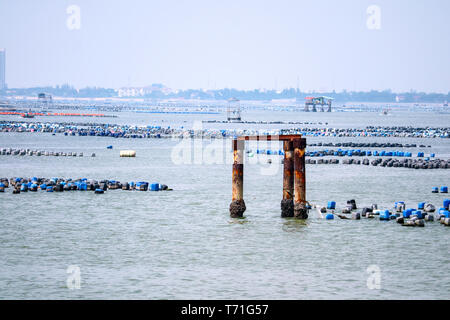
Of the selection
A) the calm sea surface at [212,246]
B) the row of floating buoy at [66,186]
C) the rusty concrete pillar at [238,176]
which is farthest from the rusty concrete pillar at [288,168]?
the row of floating buoy at [66,186]

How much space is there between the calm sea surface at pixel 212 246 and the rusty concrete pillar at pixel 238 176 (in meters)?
0.70

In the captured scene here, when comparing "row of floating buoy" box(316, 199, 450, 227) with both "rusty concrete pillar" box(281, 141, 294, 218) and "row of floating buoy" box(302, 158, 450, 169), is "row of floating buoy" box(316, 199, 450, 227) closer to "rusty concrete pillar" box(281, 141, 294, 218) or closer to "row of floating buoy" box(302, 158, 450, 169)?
"rusty concrete pillar" box(281, 141, 294, 218)

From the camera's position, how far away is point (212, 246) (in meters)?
30.7

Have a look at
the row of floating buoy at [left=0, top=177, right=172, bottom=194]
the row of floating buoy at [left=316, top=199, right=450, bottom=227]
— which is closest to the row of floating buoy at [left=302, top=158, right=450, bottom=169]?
the row of floating buoy at [left=0, top=177, right=172, bottom=194]

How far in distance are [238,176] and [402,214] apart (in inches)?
343

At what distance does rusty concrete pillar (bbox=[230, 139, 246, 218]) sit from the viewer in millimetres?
33938

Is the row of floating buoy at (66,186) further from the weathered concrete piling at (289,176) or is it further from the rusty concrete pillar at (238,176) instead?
the weathered concrete piling at (289,176)

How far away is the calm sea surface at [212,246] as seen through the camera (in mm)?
24328

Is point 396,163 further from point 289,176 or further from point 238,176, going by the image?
point 238,176

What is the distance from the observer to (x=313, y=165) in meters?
67.1

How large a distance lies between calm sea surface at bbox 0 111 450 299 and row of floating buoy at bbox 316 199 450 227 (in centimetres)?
54
